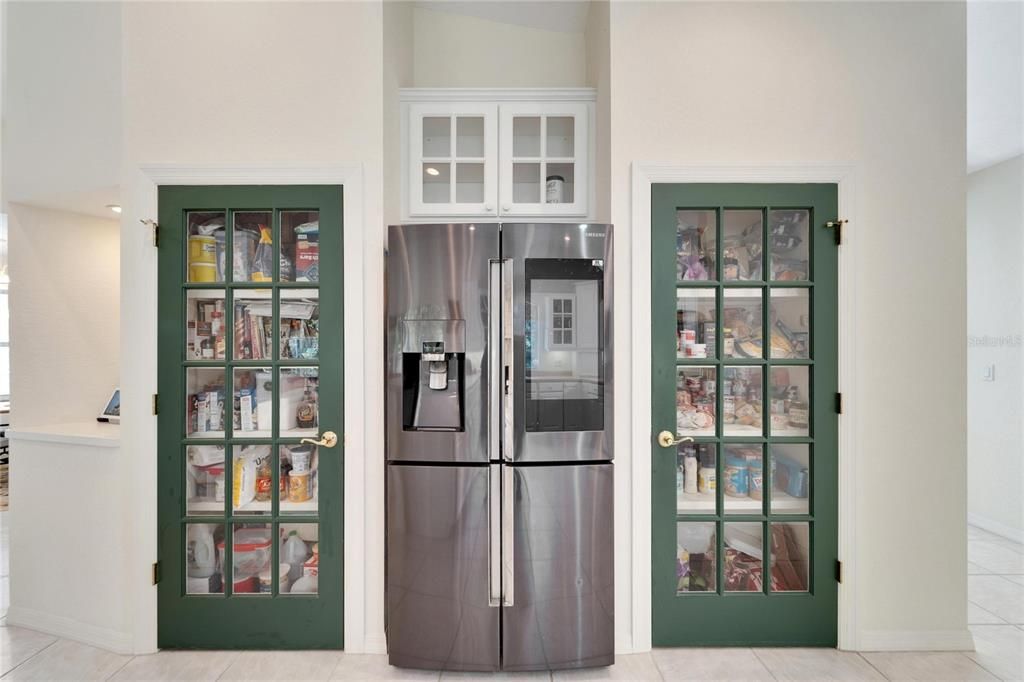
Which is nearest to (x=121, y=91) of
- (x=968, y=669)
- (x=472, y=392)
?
(x=472, y=392)

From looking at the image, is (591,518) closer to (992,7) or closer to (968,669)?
(968,669)

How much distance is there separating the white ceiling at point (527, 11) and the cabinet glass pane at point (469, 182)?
871 millimetres

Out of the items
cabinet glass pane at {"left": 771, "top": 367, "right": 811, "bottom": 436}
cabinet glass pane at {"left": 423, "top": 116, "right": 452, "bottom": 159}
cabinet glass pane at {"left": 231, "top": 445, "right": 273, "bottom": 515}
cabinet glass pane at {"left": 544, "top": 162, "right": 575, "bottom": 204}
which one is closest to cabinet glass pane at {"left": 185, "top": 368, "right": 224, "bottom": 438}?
cabinet glass pane at {"left": 231, "top": 445, "right": 273, "bottom": 515}

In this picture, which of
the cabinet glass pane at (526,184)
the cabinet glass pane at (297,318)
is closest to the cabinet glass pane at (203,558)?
the cabinet glass pane at (297,318)

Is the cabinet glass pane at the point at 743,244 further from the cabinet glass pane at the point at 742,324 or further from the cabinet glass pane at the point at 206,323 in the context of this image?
the cabinet glass pane at the point at 206,323

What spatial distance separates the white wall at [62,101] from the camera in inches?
79.7

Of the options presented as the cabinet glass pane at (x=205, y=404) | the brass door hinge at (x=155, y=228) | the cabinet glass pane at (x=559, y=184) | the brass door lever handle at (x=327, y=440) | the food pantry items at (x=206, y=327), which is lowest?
the brass door lever handle at (x=327, y=440)

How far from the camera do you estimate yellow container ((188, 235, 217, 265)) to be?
2.05 m

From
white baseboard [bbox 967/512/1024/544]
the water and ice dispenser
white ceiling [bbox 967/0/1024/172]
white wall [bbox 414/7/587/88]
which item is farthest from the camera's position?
white baseboard [bbox 967/512/1024/544]

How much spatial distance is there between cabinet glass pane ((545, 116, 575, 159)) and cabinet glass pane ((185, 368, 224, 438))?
177 centimetres

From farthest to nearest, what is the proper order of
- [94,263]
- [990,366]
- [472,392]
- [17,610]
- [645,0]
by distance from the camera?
[990,366]
[94,263]
[17,610]
[645,0]
[472,392]

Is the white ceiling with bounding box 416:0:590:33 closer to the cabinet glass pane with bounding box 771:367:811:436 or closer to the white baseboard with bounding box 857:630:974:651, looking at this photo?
the cabinet glass pane with bounding box 771:367:811:436

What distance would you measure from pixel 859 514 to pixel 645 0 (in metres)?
2.28

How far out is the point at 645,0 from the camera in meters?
2.00
